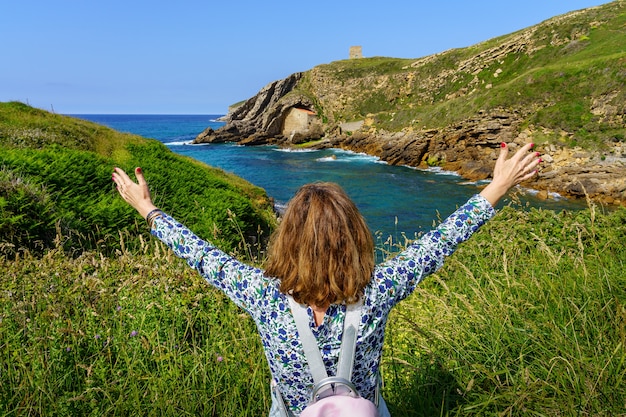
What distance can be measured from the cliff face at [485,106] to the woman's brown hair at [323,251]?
93.0 ft

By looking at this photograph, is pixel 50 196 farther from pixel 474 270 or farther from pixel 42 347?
pixel 474 270

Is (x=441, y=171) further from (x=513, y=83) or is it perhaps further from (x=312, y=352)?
(x=312, y=352)

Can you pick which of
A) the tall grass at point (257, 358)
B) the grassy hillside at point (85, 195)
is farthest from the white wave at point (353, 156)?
the tall grass at point (257, 358)

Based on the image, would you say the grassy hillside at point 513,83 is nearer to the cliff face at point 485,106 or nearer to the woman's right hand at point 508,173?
the cliff face at point 485,106

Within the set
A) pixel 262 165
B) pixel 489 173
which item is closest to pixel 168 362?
pixel 489 173

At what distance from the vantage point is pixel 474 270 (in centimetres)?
563

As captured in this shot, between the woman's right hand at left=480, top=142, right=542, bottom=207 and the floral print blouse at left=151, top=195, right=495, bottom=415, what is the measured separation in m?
0.07

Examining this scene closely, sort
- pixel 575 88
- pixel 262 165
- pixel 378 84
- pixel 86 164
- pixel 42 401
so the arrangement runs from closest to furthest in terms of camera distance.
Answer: pixel 42 401 → pixel 86 164 → pixel 575 88 → pixel 262 165 → pixel 378 84

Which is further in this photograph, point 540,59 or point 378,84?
point 378,84

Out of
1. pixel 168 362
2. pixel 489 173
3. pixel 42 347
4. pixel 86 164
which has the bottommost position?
pixel 489 173

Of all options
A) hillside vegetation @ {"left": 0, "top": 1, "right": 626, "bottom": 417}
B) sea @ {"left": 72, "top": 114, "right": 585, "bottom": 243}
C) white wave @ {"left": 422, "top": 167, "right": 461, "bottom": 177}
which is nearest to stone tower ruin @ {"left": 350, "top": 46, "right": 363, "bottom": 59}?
sea @ {"left": 72, "top": 114, "right": 585, "bottom": 243}

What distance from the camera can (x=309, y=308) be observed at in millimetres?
1774

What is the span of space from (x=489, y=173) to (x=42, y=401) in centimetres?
3538

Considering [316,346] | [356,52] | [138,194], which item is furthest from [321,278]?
[356,52]
